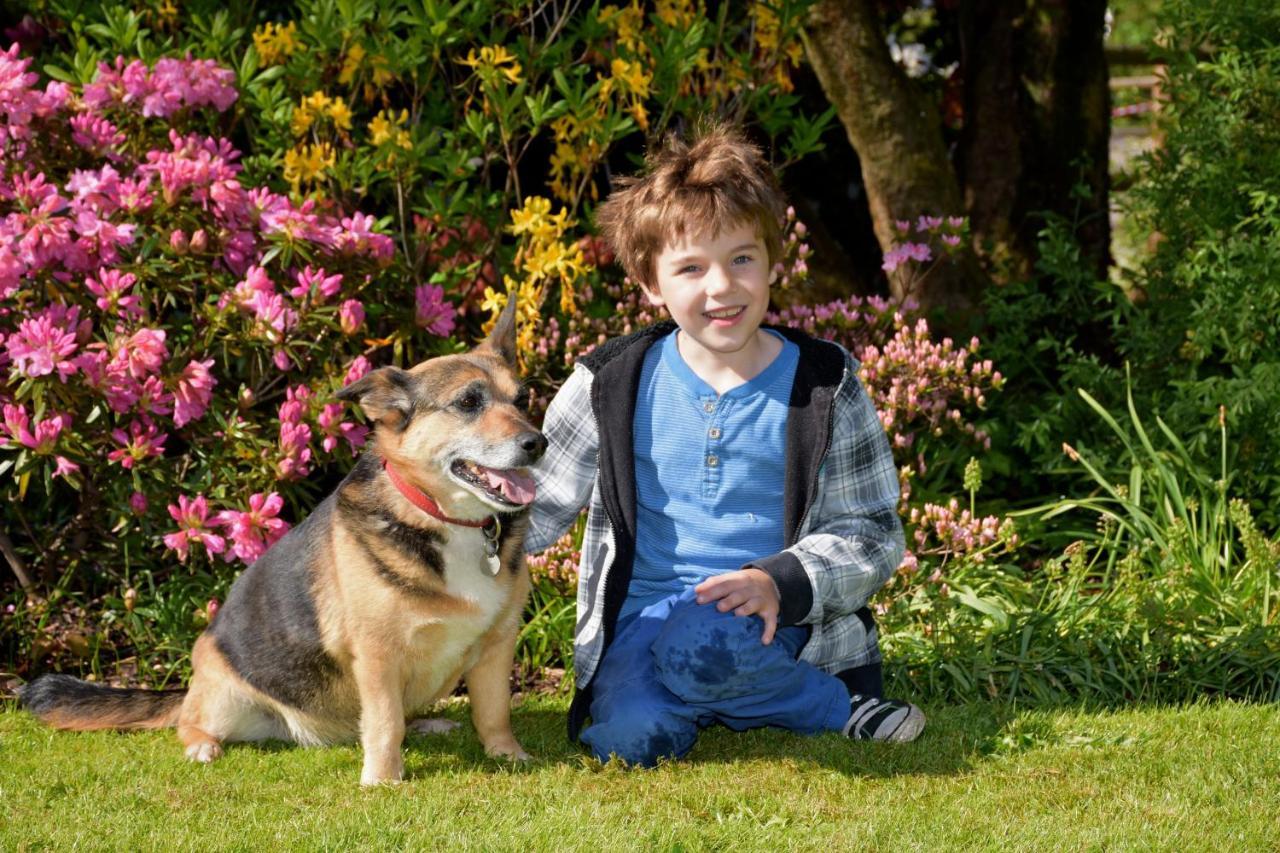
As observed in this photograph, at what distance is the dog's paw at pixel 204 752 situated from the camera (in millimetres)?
4340

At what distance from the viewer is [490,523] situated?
13.6 feet

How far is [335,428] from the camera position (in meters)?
5.00

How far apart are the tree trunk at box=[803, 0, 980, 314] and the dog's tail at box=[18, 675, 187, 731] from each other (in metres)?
4.04

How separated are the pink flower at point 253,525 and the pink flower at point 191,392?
14.6 inches

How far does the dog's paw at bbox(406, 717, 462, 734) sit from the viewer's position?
4.69 m

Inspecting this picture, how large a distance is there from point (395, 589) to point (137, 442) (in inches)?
58.5

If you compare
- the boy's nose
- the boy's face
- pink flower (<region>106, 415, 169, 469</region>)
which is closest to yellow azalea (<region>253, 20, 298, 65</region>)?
pink flower (<region>106, 415, 169, 469</region>)

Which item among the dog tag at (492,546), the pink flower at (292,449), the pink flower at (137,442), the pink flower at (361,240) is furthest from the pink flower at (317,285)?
the dog tag at (492,546)

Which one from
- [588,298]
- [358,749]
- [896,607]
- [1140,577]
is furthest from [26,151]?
[1140,577]

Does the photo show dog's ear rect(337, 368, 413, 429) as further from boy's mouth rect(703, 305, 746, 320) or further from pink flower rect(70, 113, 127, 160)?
pink flower rect(70, 113, 127, 160)

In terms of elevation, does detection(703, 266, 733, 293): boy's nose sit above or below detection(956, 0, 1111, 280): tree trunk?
below

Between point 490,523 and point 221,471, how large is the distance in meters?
1.50

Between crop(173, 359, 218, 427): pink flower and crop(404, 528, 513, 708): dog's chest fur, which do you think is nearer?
crop(404, 528, 513, 708): dog's chest fur

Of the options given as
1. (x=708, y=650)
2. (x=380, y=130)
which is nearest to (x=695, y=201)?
(x=708, y=650)
